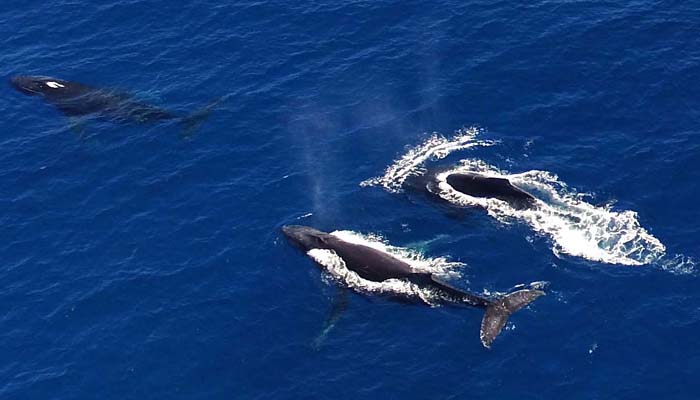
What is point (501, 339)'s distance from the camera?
81.8 metres

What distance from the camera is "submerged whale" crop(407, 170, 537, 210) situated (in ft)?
308

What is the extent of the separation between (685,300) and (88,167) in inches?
2539

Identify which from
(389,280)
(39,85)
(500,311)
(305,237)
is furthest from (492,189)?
(39,85)

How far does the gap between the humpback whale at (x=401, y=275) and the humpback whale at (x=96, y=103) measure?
24559mm

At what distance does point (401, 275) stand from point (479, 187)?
46.6 ft

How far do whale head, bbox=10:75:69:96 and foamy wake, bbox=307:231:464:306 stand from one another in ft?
142

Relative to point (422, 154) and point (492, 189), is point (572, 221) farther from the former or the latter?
point (422, 154)

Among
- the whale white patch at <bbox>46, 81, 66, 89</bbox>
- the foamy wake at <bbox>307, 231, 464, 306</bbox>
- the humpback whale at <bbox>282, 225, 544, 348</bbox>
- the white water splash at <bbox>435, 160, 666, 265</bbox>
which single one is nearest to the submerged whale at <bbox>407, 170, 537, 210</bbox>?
the white water splash at <bbox>435, 160, 666, 265</bbox>

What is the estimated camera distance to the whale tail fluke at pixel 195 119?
109062 millimetres

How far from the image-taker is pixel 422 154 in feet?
336

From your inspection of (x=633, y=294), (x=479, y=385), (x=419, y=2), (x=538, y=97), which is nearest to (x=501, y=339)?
(x=479, y=385)

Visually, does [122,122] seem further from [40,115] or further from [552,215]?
[552,215]

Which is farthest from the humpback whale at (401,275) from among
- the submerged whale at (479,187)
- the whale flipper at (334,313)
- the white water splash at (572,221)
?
the submerged whale at (479,187)

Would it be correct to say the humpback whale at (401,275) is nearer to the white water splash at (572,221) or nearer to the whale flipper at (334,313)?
the whale flipper at (334,313)
